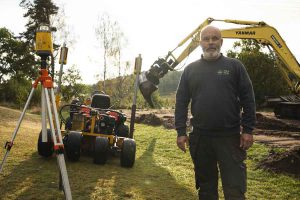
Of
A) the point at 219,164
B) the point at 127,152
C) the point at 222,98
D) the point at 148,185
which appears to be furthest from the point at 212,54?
the point at 127,152

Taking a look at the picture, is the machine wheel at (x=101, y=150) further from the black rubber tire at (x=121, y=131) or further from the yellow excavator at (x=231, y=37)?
the yellow excavator at (x=231, y=37)

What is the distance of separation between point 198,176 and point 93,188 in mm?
2058

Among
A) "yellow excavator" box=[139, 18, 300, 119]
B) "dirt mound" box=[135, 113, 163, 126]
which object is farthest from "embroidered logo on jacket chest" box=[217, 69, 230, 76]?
"dirt mound" box=[135, 113, 163, 126]

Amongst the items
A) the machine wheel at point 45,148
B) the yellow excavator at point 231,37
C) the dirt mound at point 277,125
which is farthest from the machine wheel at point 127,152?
the dirt mound at point 277,125

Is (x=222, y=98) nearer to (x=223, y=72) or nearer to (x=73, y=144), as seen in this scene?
(x=223, y=72)

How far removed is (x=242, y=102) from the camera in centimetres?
327

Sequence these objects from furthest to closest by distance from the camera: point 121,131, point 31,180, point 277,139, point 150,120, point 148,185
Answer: point 150,120
point 277,139
point 121,131
point 148,185
point 31,180

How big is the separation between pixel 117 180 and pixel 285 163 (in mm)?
3632

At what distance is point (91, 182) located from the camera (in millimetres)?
5031

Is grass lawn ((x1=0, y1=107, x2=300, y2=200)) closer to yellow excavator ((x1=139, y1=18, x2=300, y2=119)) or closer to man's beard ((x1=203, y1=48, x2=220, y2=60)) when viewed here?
man's beard ((x1=203, y1=48, x2=220, y2=60))

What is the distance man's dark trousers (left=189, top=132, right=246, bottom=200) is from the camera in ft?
9.95

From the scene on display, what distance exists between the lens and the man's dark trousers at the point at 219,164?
9.95ft

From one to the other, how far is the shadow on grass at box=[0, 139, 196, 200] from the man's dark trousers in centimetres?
147

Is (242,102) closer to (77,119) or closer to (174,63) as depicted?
(77,119)
